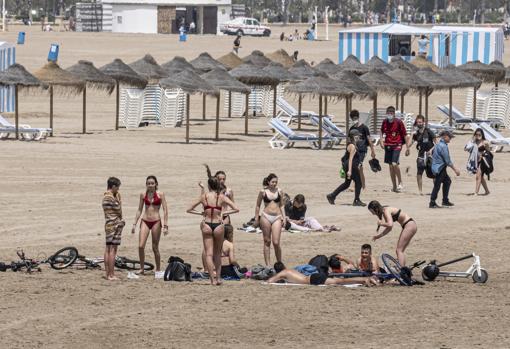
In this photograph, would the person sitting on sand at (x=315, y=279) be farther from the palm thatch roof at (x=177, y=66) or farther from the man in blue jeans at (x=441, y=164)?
the palm thatch roof at (x=177, y=66)

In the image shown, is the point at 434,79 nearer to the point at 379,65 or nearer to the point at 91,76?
the point at 379,65

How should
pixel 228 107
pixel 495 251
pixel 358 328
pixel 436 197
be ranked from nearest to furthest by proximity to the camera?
1. pixel 358 328
2. pixel 495 251
3. pixel 436 197
4. pixel 228 107

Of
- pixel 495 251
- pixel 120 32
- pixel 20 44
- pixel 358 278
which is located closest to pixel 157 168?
pixel 495 251

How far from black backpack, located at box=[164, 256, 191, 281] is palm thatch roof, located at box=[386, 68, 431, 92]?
18.5 metres

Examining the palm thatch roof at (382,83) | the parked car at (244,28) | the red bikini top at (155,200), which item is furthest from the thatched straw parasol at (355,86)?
the parked car at (244,28)

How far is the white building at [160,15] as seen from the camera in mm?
83438

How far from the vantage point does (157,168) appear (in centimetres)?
2462

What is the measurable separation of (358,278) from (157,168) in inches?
416

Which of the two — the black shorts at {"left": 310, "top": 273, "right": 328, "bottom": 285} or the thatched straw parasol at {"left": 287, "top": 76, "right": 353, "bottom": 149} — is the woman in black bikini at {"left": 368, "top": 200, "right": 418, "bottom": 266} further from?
the thatched straw parasol at {"left": 287, "top": 76, "right": 353, "bottom": 149}

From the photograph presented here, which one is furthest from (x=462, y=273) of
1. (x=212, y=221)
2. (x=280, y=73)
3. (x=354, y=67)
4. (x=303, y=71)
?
(x=354, y=67)

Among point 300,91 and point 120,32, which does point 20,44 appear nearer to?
point 120,32

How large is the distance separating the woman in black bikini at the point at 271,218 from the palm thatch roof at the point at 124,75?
58.9 ft

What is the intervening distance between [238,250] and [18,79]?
13.9 m

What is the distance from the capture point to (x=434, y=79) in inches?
1339
